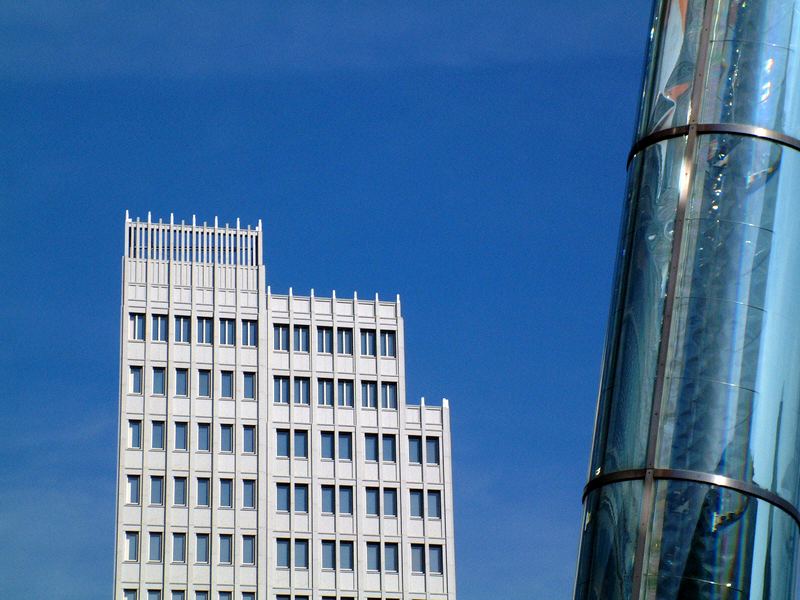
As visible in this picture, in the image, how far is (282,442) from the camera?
319ft

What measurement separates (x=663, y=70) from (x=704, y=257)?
6.59ft

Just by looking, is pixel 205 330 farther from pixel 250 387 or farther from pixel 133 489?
pixel 133 489

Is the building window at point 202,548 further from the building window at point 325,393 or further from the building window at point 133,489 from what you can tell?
the building window at point 325,393

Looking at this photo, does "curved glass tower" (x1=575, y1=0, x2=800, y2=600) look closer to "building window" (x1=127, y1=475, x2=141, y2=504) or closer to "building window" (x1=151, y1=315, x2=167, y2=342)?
"building window" (x1=127, y1=475, x2=141, y2=504)

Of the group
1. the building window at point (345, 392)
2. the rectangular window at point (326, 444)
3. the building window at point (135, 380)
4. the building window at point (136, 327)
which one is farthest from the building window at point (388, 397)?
the building window at point (136, 327)

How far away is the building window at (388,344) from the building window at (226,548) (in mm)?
15005

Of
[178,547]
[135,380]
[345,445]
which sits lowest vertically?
[178,547]

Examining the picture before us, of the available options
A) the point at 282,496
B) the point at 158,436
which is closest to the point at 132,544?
the point at 158,436

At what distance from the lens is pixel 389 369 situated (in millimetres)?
99000

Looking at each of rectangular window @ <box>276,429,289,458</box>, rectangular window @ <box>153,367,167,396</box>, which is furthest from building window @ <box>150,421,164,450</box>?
rectangular window @ <box>276,429,289,458</box>

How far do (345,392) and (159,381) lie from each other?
11.4 metres

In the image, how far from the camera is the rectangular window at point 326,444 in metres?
97.0

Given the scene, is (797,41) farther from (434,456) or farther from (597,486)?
(434,456)

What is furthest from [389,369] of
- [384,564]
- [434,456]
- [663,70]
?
[663,70]
